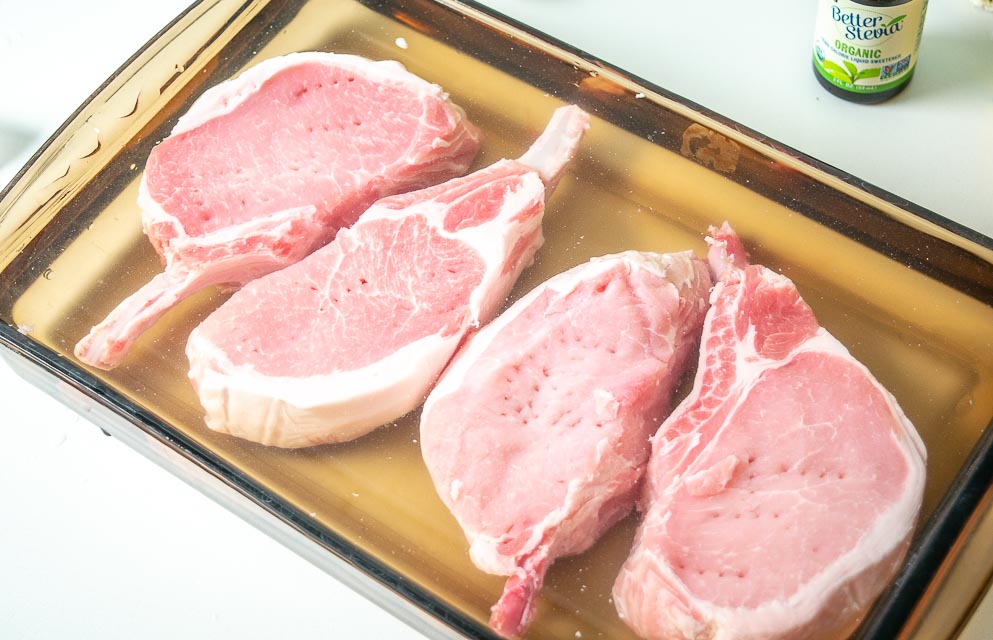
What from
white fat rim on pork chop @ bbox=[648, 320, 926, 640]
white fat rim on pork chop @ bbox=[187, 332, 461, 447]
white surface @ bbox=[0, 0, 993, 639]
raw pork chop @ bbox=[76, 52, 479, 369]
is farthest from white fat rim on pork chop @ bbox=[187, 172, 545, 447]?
white fat rim on pork chop @ bbox=[648, 320, 926, 640]

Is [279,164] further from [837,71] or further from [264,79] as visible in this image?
[837,71]

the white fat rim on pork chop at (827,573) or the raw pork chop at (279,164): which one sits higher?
the raw pork chop at (279,164)

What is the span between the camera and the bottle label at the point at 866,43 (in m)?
1.50

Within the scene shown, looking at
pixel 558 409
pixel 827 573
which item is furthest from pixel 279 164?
pixel 827 573

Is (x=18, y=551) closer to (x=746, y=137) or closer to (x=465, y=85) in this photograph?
(x=465, y=85)

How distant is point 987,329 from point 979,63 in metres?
0.58

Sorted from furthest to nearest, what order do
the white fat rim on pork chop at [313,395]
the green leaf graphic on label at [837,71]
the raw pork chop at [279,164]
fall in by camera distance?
the green leaf graphic on label at [837,71] < the raw pork chop at [279,164] < the white fat rim on pork chop at [313,395]

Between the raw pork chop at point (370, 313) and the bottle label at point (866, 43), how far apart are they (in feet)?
1.49

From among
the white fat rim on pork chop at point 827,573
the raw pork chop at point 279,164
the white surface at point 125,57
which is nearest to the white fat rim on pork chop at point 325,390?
the raw pork chop at point 279,164

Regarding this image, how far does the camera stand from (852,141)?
170 centimetres

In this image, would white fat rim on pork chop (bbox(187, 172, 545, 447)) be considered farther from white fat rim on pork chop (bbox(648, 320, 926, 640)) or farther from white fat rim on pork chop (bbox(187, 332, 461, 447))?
white fat rim on pork chop (bbox(648, 320, 926, 640))

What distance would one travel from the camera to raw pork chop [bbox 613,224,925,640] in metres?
1.20

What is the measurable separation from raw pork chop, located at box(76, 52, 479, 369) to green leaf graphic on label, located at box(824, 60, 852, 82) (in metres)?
0.56

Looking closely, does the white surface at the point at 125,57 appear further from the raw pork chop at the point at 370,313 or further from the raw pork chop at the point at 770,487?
the raw pork chop at the point at 770,487
